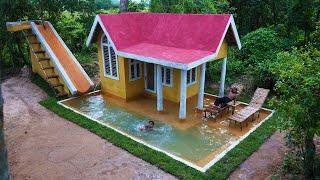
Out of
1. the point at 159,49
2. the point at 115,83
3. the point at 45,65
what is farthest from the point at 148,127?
the point at 45,65

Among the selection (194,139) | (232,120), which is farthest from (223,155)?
(232,120)

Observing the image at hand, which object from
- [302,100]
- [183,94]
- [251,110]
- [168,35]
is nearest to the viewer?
[302,100]

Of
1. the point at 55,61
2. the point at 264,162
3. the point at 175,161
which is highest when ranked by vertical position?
the point at 55,61

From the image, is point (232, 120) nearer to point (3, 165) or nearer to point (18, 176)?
point (18, 176)

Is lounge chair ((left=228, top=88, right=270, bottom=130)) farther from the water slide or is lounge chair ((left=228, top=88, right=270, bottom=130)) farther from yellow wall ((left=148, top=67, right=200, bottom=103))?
the water slide

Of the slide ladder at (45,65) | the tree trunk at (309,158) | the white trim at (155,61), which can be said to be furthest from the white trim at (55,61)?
the tree trunk at (309,158)

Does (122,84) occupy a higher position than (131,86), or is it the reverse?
(122,84)

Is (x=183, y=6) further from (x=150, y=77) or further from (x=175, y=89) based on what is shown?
(x=175, y=89)
